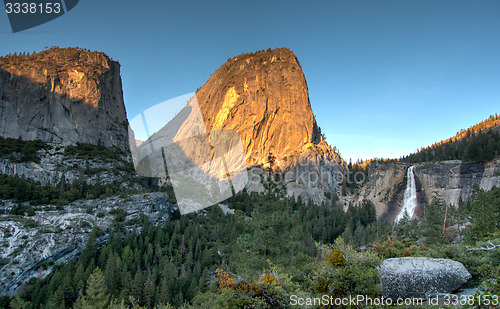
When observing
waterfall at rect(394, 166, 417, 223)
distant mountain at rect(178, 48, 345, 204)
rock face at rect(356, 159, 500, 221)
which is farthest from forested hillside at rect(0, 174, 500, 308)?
distant mountain at rect(178, 48, 345, 204)

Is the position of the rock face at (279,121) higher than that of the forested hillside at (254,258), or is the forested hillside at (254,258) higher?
→ the rock face at (279,121)

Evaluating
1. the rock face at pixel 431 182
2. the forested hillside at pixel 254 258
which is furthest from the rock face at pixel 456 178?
the forested hillside at pixel 254 258

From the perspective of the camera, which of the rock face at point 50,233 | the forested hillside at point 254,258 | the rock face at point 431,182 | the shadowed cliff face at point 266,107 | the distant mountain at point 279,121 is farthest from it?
the shadowed cliff face at point 266,107

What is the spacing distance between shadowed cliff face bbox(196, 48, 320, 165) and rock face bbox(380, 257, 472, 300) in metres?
115

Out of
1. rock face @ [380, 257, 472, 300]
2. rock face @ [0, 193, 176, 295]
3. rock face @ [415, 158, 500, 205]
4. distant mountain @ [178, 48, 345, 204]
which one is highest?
distant mountain @ [178, 48, 345, 204]

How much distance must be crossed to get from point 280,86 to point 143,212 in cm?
9091

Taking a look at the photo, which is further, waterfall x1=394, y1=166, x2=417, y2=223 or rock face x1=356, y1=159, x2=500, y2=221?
waterfall x1=394, y1=166, x2=417, y2=223

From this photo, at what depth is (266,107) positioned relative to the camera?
441ft

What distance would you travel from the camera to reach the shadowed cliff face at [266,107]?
131750mm

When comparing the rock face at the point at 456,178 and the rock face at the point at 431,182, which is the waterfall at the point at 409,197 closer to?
the rock face at the point at 431,182

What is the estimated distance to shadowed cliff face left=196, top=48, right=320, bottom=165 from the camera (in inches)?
5187

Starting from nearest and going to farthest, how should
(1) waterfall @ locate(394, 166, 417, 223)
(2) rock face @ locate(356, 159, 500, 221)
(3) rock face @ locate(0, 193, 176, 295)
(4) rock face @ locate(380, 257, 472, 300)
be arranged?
1. (4) rock face @ locate(380, 257, 472, 300)
2. (3) rock face @ locate(0, 193, 176, 295)
3. (2) rock face @ locate(356, 159, 500, 221)
4. (1) waterfall @ locate(394, 166, 417, 223)

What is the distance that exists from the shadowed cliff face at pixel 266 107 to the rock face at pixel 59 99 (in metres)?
51.0

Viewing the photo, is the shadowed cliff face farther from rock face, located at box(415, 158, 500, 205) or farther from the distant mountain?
Answer: rock face, located at box(415, 158, 500, 205)
